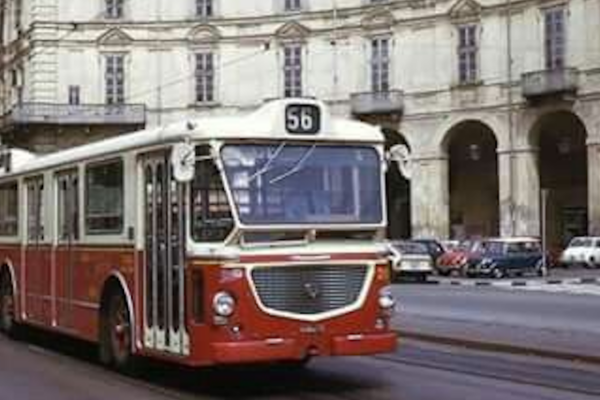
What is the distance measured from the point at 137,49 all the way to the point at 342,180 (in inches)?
2392

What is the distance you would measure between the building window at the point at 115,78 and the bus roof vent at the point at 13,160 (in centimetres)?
5151

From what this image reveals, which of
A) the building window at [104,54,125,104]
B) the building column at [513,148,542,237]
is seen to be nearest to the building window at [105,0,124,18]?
the building window at [104,54,125,104]

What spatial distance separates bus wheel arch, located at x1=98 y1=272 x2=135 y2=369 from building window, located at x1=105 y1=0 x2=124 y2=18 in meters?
58.9

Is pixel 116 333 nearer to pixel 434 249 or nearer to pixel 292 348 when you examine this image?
pixel 292 348

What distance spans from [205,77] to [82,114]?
23.3 feet

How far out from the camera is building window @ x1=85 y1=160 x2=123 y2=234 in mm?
15648

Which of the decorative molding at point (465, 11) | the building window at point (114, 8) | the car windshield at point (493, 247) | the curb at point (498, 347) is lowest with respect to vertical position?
A: the curb at point (498, 347)

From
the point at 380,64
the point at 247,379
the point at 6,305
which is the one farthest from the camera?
the point at 380,64

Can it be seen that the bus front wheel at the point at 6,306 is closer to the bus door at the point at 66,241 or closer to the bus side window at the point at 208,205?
the bus door at the point at 66,241

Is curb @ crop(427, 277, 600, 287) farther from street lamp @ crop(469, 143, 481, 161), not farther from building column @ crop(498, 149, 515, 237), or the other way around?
street lamp @ crop(469, 143, 481, 161)

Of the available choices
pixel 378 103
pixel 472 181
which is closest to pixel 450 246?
pixel 472 181

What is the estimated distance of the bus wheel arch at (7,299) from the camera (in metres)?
21.0

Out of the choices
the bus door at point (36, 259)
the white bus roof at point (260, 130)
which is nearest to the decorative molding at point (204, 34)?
the bus door at point (36, 259)

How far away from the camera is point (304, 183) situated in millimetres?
13828
